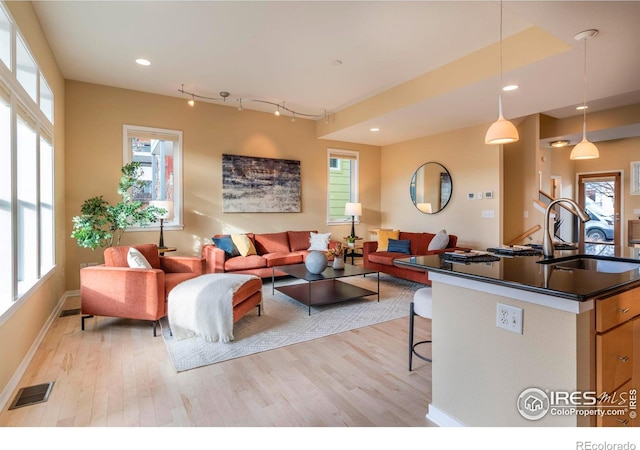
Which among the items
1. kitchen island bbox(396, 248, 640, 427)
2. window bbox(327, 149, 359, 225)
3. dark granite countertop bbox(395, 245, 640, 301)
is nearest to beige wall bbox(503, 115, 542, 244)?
window bbox(327, 149, 359, 225)

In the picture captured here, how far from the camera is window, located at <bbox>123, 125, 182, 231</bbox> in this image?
531cm

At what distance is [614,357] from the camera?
1490 mm

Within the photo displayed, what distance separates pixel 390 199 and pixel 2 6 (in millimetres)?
6525

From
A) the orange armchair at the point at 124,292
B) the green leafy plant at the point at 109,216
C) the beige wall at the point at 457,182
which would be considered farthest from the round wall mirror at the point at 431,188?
the orange armchair at the point at 124,292

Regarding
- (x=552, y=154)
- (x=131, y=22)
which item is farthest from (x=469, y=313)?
(x=552, y=154)

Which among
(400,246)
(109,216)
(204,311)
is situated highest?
(109,216)

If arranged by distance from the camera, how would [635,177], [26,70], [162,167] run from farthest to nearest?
[635,177]
[162,167]
[26,70]

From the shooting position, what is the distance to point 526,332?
1.52m

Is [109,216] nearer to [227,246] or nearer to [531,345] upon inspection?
[227,246]

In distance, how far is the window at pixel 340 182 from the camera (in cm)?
716

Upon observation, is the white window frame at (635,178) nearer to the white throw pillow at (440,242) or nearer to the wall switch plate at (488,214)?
the wall switch plate at (488,214)

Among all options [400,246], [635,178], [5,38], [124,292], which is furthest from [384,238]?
[635,178]

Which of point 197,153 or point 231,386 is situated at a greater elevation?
point 197,153

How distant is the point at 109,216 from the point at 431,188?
5.51m
